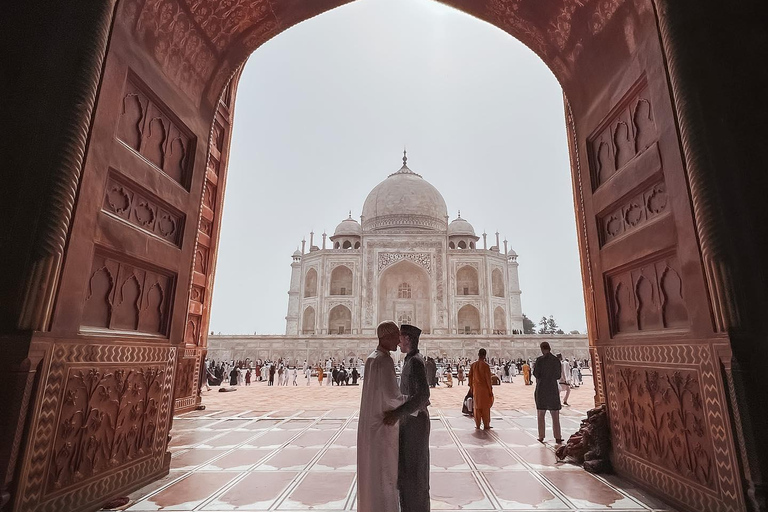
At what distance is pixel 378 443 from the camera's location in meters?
2.24

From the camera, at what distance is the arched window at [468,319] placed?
30.7 metres

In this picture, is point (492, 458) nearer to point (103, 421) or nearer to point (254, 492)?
point (254, 492)

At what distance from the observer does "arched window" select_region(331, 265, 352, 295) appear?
32.5 m

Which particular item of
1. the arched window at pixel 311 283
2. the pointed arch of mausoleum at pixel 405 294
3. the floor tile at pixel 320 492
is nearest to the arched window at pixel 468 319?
the pointed arch of mausoleum at pixel 405 294

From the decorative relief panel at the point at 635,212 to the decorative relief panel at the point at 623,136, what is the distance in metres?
0.32

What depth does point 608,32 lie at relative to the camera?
11.0 feet

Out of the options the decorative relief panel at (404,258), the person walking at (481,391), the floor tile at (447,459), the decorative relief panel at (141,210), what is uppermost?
the decorative relief panel at (404,258)

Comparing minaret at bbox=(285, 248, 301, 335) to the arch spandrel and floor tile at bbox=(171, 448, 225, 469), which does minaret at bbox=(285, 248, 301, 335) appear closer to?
floor tile at bbox=(171, 448, 225, 469)

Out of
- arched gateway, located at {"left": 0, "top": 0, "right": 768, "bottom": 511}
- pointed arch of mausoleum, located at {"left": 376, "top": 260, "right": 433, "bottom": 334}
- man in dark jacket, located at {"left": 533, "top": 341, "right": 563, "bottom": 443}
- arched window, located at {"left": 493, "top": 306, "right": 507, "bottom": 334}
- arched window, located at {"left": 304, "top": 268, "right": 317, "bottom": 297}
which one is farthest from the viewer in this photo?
arched window, located at {"left": 304, "top": 268, "right": 317, "bottom": 297}

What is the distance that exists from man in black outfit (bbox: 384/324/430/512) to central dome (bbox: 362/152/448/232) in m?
30.8

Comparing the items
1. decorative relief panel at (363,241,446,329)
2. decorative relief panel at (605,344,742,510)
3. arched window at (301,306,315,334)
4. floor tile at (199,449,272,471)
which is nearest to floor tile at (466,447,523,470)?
decorative relief panel at (605,344,742,510)

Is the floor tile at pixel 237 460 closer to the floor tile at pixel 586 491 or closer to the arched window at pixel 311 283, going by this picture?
the floor tile at pixel 586 491

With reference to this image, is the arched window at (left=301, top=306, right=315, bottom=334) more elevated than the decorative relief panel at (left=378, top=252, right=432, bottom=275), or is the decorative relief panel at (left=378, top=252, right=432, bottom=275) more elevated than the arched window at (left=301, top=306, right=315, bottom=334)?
the decorative relief panel at (left=378, top=252, right=432, bottom=275)

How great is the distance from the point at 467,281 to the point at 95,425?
30.9m
